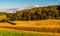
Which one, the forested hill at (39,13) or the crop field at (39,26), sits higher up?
the forested hill at (39,13)

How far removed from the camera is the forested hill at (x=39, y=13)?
20247 millimetres

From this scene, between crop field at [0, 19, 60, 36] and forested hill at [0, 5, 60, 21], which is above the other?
forested hill at [0, 5, 60, 21]

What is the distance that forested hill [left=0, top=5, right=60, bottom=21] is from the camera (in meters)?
20.2

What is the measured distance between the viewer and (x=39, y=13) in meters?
20.8

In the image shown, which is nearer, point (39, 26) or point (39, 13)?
point (39, 26)

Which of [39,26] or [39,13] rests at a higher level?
[39,13]

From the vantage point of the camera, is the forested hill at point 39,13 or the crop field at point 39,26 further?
the forested hill at point 39,13

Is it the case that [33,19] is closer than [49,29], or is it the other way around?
[49,29]

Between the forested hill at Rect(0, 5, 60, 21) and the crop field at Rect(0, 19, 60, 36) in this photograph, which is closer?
the crop field at Rect(0, 19, 60, 36)

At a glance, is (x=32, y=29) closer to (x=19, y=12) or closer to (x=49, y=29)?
(x=49, y=29)

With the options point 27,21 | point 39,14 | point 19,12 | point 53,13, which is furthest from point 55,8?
point 19,12

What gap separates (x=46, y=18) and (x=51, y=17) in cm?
64

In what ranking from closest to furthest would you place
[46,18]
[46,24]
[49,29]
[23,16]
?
[49,29] < [46,24] < [46,18] < [23,16]

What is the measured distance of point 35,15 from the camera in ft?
68.2
